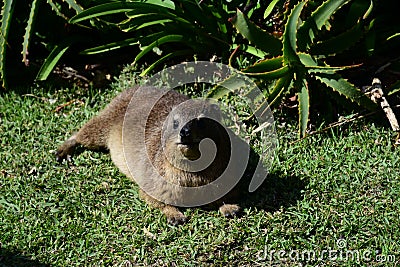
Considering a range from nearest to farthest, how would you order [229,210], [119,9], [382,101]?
[229,210], [382,101], [119,9]

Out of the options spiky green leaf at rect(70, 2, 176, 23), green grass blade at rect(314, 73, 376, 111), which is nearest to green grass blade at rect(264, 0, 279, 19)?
green grass blade at rect(314, 73, 376, 111)

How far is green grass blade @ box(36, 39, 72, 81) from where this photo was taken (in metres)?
7.44

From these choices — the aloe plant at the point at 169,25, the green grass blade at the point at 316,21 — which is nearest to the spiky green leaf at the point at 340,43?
the green grass blade at the point at 316,21

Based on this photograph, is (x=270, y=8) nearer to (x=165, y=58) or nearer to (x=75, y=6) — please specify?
(x=165, y=58)

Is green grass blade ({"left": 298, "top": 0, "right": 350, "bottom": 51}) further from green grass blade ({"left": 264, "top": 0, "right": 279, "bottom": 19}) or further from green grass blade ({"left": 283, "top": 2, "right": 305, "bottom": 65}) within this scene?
green grass blade ({"left": 264, "top": 0, "right": 279, "bottom": 19})

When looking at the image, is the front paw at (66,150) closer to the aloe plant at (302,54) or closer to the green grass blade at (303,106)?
the aloe plant at (302,54)

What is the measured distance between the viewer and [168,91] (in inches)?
255

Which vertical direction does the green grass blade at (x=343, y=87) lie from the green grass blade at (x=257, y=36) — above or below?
below

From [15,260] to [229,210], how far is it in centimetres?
169

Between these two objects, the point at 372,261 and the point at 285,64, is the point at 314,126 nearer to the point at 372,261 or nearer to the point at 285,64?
the point at 285,64

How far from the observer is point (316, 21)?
6043 millimetres

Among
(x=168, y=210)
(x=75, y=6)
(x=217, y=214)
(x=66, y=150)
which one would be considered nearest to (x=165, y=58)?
(x=75, y=6)

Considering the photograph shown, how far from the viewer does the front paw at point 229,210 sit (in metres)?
5.70

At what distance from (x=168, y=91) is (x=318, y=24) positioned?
1.45 metres
